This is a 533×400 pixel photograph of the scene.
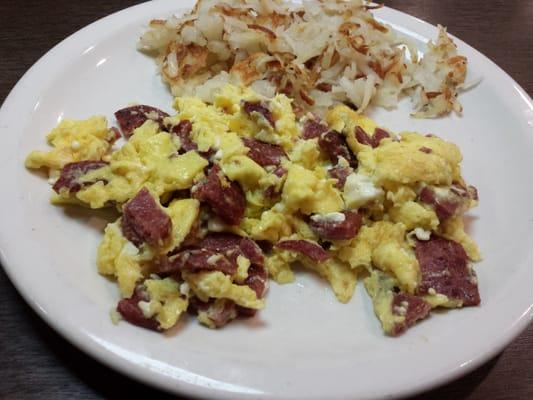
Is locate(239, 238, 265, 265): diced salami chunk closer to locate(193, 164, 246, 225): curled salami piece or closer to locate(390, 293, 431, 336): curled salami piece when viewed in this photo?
locate(193, 164, 246, 225): curled salami piece

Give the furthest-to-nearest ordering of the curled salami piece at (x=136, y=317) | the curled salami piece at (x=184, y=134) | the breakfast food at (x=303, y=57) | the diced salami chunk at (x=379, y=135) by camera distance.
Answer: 1. the breakfast food at (x=303, y=57)
2. the diced salami chunk at (x=379, y=135)
3. the curled salami piece at (x=184, y=134)
4. the curled salami piece at (x=136, y=317)

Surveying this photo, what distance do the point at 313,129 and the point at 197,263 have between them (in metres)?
0.68

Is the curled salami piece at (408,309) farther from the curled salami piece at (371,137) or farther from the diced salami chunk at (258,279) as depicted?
the curled salami piece at (371,137)

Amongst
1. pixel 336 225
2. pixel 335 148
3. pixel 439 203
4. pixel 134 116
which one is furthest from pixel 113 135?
pixel 439 203

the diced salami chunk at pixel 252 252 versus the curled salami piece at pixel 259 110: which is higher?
the curled salami piece at pixel 259 110

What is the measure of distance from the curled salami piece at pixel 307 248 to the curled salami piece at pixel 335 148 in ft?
1.13

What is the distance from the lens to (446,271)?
1603 mm

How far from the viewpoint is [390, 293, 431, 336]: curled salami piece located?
150cm

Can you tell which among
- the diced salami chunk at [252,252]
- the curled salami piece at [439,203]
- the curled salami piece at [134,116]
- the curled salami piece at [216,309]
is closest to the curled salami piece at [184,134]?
the curled salami piece at [134,116]

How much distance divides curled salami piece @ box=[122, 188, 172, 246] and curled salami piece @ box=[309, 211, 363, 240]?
1.37 ft

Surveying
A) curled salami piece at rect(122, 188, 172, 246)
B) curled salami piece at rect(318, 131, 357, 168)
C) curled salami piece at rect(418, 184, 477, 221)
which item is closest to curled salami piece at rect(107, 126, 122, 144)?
curled salami piece at rect(122, 188, 172, 246)

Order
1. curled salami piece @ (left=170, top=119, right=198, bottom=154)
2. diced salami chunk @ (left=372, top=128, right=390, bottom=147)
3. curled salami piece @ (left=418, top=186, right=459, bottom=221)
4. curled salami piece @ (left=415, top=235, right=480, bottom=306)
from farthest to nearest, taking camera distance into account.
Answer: diced salami chunk @ (left=372, top=128, right=390, bottom=147) → curled salami piece @ (left=170, top=119, right=198, bottom=154) → curled salami piece @ (left=418, top=186, right=459, bottom=221) → curled salami piece @ (left=415, top=235, right=480, bottom=306)

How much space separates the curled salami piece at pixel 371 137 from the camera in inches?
72.4

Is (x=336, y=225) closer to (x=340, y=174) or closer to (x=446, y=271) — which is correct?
(x=340, y=174)
